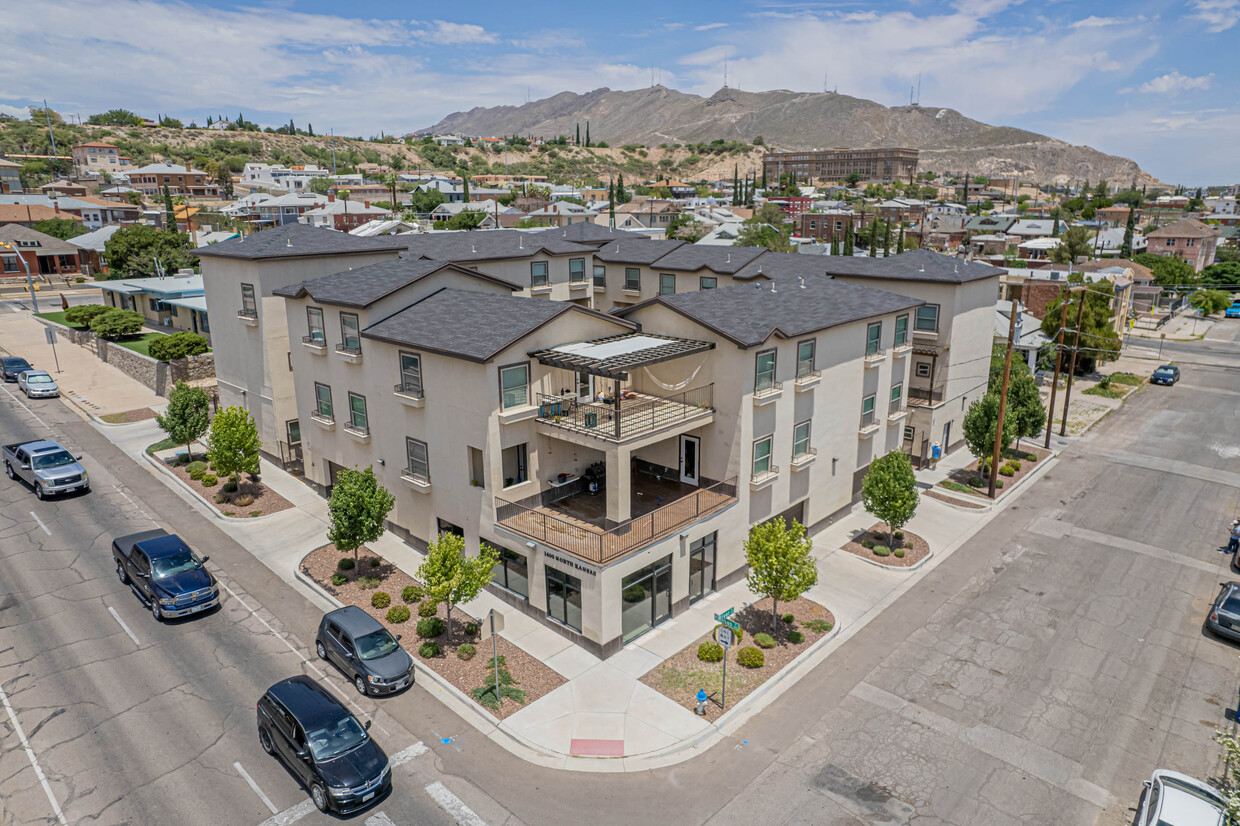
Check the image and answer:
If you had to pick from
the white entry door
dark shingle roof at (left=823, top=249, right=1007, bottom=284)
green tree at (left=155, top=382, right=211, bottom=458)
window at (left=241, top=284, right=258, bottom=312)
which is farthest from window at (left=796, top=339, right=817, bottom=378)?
green tree at (left=155, top=382, right=211, bottom=458)

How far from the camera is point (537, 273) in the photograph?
148 ft

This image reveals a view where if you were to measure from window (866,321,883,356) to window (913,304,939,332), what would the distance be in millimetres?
6452

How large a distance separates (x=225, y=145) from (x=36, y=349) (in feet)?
518

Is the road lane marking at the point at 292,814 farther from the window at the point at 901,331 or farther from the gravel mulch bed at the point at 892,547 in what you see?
the window at the point at 901,331

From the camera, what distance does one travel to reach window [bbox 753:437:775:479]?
26922mm

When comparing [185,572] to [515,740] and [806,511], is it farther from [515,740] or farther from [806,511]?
[806,511]

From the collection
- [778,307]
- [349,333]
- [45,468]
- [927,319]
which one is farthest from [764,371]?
[45,468]

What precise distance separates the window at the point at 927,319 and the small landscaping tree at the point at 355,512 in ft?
92.6

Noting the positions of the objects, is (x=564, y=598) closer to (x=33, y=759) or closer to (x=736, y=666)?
(x=736, y=666)

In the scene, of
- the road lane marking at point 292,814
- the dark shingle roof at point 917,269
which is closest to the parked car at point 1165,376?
the dark shingle roof at point 917,269

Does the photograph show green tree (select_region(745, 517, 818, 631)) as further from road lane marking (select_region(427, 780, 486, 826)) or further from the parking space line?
the parking space line

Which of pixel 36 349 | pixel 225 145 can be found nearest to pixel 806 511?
pixel 36 349

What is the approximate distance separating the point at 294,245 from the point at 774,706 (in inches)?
1162

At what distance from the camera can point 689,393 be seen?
26.7 meters
